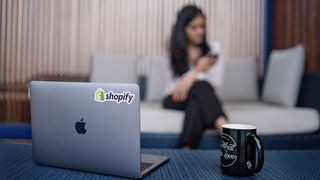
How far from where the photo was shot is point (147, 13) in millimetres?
3164

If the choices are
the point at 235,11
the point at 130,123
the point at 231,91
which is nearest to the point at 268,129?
the point at 231,91

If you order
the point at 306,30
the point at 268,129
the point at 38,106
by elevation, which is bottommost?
the point at 268,129

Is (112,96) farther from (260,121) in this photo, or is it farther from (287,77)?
(287,77)

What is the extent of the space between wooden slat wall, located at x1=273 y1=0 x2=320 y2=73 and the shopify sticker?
6.54 ft

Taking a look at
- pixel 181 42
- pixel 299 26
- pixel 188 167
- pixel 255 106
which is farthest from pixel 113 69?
pixel 188 167

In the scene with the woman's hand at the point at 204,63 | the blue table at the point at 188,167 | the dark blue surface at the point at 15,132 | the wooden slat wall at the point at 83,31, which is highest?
the wooden slat wall at the point at 83,31

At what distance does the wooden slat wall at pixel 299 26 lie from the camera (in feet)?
7.86

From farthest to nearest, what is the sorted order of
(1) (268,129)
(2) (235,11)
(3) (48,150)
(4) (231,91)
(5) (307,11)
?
(2) (235,11)
(4) (231,91)
(5) (307,11)
(1) (268,129)
(3) (48,150)

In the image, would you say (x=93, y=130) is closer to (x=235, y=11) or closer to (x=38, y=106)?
(x=38, y=106)

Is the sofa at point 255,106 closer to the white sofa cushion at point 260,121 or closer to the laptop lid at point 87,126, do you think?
the white sofa cushion at point 260,121

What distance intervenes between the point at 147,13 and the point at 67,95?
2480 millimetres

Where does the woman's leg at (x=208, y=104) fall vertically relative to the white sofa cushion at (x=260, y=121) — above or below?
above

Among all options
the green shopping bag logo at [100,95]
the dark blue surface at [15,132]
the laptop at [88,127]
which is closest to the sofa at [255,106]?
the dark blue surface at [15,132]

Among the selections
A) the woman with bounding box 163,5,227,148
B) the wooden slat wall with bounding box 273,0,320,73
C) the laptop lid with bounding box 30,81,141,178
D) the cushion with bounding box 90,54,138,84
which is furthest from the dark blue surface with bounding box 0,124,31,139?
the wooden slat wall with bounding box 273,0,320,73
